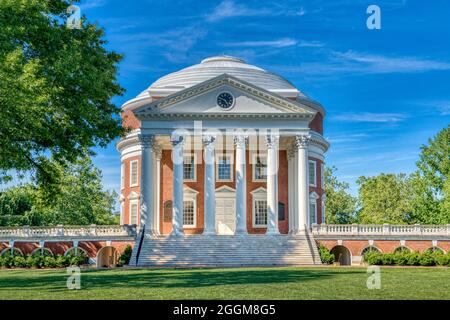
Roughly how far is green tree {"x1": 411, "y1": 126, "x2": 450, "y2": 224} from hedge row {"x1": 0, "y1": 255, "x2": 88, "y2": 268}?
119ft

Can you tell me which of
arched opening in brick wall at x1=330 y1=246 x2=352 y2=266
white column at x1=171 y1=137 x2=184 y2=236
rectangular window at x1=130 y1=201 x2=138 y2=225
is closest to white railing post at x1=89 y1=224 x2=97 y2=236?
white column at x1=171 y1=137 x2=184 y2=236

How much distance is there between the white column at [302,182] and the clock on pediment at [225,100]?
5.65m

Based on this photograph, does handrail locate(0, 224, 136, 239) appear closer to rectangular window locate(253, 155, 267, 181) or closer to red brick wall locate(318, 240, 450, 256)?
rectangular window locate(253, 155, 267, 181)

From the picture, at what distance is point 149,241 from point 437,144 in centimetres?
3517

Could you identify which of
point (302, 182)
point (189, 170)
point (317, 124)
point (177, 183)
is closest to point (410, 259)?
point (302, 182)

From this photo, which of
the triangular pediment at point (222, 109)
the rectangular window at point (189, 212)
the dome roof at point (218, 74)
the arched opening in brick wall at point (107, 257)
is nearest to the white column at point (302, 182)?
the triangular pediment at point (222, 109)

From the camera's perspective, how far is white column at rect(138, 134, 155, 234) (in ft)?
143

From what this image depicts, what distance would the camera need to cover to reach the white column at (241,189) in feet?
145

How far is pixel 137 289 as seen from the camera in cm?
1972

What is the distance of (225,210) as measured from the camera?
51469 mm

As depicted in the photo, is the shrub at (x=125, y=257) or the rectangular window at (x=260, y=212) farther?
the rectangular window at (x=260, y=212)

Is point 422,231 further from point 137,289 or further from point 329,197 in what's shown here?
point 329,197

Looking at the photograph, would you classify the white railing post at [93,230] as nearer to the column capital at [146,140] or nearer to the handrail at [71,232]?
the handrail at [71,232]
